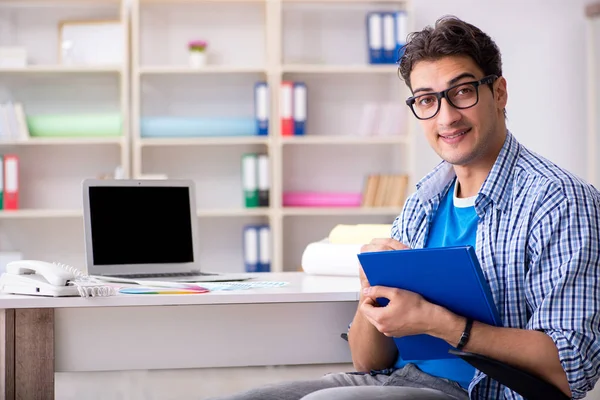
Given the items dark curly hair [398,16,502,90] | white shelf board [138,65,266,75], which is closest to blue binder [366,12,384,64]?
white shelf board [138,65,266,75]

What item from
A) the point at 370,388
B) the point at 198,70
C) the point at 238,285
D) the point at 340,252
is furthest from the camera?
the point at 198,70

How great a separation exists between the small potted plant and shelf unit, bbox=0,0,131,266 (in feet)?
1.52

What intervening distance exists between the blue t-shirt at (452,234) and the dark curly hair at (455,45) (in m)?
0.29

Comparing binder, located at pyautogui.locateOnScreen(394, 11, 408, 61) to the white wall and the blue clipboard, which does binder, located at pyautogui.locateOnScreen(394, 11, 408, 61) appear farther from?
the blue clipboard

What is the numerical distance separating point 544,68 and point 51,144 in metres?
3.12

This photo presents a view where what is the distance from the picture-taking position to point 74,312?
186cm

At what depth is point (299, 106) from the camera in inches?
179

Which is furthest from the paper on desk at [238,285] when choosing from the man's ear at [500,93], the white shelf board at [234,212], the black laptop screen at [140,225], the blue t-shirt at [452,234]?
the white shelf board at [234,212]

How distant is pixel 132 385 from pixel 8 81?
128 inches

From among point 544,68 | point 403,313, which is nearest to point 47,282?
point 403,313

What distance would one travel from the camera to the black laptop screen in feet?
7.26

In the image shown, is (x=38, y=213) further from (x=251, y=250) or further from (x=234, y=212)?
(x=251, y=250)

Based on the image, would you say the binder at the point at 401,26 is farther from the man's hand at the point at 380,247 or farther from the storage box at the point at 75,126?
the man's hand at the point at 380,247

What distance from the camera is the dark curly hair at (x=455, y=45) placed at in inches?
62.1
